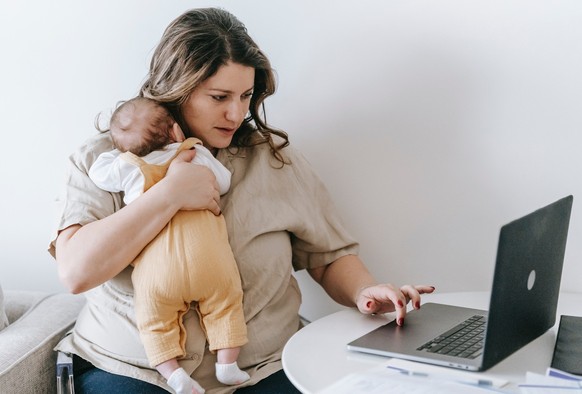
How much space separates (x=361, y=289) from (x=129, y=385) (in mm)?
533

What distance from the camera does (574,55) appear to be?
1.81 meters

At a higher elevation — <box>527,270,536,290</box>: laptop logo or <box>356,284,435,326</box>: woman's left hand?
<box>527,270,536,290</box>: laptop logo

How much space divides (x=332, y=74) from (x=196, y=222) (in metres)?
0.62

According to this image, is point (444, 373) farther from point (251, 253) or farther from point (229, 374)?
point (251, 253)

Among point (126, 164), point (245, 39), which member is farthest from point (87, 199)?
point (245, 39)

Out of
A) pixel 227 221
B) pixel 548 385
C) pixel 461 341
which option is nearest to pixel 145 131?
pixel 227 221

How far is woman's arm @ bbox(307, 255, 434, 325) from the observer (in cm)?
162

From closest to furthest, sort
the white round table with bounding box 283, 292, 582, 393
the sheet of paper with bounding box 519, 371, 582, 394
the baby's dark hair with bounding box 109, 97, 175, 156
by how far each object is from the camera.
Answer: the sheet of paper with bounding box 519, 371, 582, 394
the white round table with bounding box 283, 292, 582, 393
the baby's dark hair with bounding box 109, 97, 175, 156

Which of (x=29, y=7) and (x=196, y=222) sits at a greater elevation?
(x=29, y=7)

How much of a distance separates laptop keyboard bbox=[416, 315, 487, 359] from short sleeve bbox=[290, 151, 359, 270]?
0.46 m

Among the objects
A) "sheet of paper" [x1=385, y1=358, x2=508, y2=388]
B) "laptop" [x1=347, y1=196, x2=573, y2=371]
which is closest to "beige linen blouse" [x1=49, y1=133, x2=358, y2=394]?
"laptop" [x1=347, y1=196, x2=573, y2=371]

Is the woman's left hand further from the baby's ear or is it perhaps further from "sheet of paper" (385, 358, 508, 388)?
the baby's ear

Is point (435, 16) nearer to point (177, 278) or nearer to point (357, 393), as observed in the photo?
point (177, 278)

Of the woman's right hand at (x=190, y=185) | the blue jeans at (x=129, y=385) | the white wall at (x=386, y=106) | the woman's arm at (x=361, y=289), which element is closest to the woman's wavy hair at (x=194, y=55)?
the woman's right hand at (x=190, y=185)
